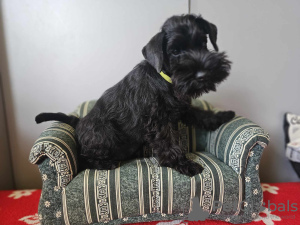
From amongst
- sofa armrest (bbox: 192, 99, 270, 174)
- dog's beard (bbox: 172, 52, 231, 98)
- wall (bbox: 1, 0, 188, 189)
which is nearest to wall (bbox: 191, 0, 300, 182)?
wall (bbox: 1, 0, 188, 189)

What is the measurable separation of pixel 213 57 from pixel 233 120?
25.7 inches

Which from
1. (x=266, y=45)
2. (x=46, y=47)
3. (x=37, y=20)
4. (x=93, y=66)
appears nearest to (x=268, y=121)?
(x=266, y=45)

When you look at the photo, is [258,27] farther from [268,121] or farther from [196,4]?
[268,121]

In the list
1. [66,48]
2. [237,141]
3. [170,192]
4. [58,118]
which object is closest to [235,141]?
[237,141]

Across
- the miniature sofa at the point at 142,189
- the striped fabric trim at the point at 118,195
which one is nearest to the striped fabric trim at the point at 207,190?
the miniature sofa at the point at 142,189

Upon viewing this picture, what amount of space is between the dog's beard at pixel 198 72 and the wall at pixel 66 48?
0.95 metres

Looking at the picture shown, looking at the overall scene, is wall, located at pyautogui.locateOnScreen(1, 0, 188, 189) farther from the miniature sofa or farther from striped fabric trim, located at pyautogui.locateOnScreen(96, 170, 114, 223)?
striped fabric trim, located at pyautogui.locateOnScreen(96, 170, 114, 223)

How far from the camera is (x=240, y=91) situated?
2.21 m

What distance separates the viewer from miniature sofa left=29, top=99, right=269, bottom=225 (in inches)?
52.9

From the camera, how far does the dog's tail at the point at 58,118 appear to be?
162cm

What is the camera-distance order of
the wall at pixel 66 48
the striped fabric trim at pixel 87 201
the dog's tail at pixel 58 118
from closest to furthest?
the striped fabric trim at pixel 87 201 < the dog's tail at pixel 58 118 < the wall at pixel 66 48

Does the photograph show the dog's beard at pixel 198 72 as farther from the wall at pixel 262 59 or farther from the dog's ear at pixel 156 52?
the wall at pixel 262 59

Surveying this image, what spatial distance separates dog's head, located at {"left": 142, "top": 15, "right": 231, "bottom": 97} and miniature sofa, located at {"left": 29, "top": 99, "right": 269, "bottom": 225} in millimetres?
492

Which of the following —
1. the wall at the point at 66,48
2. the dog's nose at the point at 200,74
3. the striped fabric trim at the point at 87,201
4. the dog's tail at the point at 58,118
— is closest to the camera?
the dog's nose at the point at 200,74
